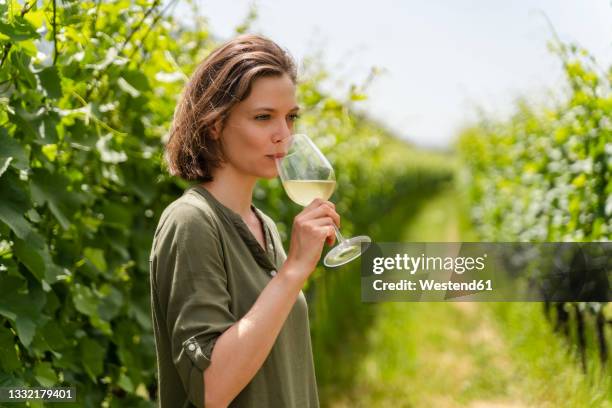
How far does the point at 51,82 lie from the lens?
2.21 metres

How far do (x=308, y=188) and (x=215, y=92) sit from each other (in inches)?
12.3

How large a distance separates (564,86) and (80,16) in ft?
9.39

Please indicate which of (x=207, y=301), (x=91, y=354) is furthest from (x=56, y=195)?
(x=207, y=301)

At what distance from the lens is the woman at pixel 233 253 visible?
1.48 meters

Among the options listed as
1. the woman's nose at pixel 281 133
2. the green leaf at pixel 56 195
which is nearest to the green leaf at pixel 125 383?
the green leaf at pixel 56 195

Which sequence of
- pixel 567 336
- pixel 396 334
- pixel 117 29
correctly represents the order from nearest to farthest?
pixel 117 29 → pixel 567 336 → pixel 396 334

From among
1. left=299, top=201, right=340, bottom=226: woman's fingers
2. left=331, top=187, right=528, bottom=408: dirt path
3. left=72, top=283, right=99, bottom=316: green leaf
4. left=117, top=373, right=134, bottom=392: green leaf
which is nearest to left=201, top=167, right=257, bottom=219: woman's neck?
left=299, top=201, right=340, bottom=226: woman's fingers

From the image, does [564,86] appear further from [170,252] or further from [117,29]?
[170,252]

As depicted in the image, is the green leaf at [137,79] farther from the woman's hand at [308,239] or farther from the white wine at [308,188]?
the woman's hand at [308,239]

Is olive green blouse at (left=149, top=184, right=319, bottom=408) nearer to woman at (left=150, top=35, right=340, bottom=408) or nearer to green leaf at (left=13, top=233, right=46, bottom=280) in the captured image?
woman at (left=150, top=35, right=340, bottom=408)

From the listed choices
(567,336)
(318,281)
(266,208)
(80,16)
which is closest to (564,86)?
(567,336)

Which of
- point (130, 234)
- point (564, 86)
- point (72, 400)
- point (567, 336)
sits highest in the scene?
point (564, 86)

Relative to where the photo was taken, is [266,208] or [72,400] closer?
[72,400]

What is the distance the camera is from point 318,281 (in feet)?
18.7
